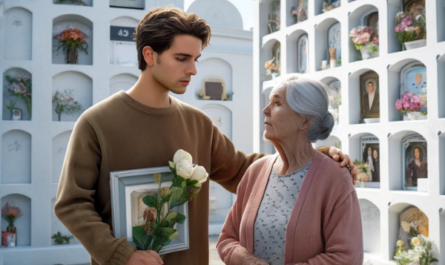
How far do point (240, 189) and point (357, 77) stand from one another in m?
3.75

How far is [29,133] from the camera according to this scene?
716cm

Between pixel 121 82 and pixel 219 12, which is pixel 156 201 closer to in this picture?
pixel 121 82

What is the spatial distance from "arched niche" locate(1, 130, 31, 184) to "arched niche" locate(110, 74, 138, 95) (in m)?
1.50

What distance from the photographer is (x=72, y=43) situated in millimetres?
7387

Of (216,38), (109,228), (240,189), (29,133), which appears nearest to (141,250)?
(109,228)

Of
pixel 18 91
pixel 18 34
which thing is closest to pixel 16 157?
pixel 18 91

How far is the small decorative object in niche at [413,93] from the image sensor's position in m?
4.22

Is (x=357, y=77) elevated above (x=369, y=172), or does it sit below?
above

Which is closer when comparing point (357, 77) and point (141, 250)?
point (141, 250)

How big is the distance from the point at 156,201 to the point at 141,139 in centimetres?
27

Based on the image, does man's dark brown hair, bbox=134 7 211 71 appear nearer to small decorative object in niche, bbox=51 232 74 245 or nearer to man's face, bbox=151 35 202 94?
man's face, bbox=151 35 202 94

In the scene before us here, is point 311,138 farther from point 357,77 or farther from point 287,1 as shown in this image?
point 287,1

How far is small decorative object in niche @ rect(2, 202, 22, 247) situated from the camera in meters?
6.90

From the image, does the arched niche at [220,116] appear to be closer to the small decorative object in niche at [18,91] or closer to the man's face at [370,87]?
the small decorative object in niche at [18,91]
